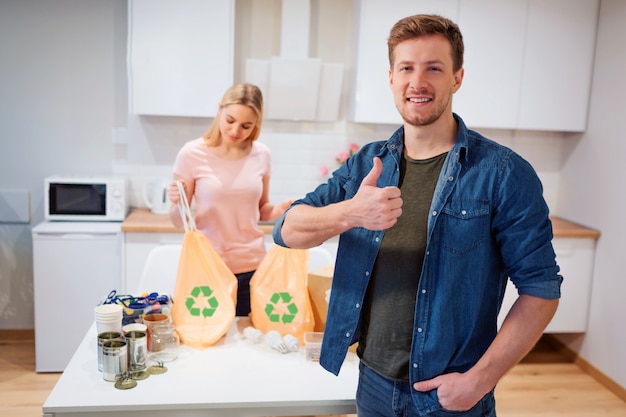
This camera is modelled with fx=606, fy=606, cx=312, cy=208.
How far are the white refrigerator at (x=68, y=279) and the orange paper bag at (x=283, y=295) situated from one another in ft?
5.31

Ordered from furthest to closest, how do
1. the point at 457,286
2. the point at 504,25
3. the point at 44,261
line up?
the point at 504,25, the point at 44,261, the point at 457,286

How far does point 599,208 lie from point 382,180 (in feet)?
8.72

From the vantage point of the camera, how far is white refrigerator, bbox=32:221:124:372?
10.7ft

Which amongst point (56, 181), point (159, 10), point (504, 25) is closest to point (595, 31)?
point (504, 25)

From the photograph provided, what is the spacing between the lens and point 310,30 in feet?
12.4

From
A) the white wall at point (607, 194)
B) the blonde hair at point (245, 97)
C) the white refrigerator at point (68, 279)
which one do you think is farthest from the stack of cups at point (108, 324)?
the white wall at point (607, 194)

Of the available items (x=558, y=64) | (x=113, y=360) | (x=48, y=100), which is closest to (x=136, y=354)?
(x=113, y=360)

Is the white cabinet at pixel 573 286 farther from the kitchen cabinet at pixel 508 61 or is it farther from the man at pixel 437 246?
the man at pixel 437 246

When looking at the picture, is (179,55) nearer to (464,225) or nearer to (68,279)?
(68,279)

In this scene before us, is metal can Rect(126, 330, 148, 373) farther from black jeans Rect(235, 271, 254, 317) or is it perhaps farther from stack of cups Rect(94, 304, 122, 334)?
black jeans Rect(235, 271, 254, 317)

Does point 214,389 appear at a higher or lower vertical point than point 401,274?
lower

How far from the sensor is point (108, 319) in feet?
5.53

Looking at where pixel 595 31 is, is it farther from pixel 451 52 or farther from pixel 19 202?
pixel 19 202

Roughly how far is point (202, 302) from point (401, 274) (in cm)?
74
